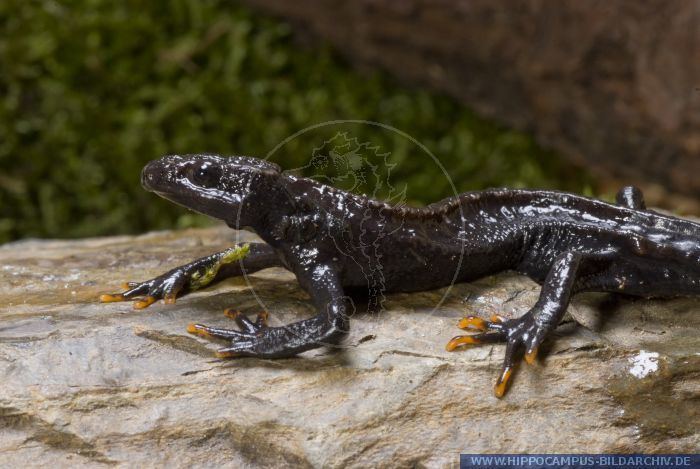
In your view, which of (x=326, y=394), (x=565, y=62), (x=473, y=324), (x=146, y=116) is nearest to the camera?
(x=326, y=394)

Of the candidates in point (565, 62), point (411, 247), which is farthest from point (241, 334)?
point (565, 62)

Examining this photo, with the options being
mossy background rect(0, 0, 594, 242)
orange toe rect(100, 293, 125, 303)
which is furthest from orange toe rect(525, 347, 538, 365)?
mossy background rect(0, 0, 594, 242)

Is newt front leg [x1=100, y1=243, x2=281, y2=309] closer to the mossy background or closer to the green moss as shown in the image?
the green moss

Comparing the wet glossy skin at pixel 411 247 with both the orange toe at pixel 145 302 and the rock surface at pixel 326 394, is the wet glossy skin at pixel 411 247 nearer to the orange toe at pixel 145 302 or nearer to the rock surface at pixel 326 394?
the orange toe at pixel 145 302

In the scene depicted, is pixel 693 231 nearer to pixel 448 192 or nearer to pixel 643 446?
pixel 643 446

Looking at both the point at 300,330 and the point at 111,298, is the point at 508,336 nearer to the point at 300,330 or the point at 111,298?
the point at 300,330

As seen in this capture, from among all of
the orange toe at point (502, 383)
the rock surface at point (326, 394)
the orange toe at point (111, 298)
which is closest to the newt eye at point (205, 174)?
the rock surface at point (326, 394)
